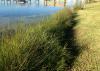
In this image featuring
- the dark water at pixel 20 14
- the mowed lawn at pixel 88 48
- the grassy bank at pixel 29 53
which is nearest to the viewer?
the grassy bank at pixel 29 53

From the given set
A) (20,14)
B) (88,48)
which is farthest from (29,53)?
(20,14)

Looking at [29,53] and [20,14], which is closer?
[29,53]

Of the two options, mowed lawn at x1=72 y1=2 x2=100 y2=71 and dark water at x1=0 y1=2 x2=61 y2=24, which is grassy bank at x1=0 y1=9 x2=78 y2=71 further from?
dark water at x1=0 y1=2 x2=61 y2=24

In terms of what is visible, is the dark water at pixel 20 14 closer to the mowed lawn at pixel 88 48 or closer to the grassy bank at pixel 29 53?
the mowed lawn at pixel 88 48

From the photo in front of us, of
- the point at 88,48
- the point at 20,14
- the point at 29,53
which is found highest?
the point at 20,14

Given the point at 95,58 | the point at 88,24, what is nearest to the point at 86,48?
the point at 95,58

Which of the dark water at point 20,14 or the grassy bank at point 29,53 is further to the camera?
the dark water at point 20,14

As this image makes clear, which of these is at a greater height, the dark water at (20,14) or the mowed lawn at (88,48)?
the dark water at (20,14)

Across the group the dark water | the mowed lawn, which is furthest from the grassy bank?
the dark water

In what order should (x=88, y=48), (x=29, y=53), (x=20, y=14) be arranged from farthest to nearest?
1. (x=20, y=14)
2. (x=88, y=48)
3. (x=29, y=53)

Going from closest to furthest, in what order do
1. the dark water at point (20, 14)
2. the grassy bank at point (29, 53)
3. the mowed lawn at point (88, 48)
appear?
the grassy bank at point (29, 53), the mowed lawn at point (88, 48), the dark water at point (20, 14)

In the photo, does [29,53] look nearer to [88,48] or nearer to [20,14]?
[88,48]

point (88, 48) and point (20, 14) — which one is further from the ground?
point (20, 14)

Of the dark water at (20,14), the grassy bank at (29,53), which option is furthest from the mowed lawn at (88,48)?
the dark water at (20,14)
